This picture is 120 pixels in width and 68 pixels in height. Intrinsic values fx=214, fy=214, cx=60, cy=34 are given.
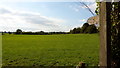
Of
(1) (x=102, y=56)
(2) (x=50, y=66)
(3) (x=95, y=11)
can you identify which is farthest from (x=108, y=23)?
(2) (x=50, y=66)

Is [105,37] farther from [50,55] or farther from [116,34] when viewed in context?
[50,55]

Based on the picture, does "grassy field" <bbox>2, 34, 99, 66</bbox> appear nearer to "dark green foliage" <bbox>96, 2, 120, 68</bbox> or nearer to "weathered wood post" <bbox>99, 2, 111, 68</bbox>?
"dark green foliage" <bbox>96, 2, 120, 68</bbox>

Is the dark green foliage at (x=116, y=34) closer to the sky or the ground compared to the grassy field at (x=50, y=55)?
closer to the sky

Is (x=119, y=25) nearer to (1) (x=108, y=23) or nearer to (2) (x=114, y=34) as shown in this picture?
(2) (x=114, y=34)

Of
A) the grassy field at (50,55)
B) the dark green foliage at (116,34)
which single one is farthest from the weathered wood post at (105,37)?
the grassy field at (50,55)

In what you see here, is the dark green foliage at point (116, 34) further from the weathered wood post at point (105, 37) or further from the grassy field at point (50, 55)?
the grassy field at point (50, 55)

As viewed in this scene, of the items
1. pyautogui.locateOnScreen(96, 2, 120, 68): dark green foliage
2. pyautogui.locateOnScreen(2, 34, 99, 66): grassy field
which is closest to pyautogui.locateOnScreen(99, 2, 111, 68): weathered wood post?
pyautogui.locateOnScreen(96, 2, 120, 68): dark green foliage

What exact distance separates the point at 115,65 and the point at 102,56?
1362mm

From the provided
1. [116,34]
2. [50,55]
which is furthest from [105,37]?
[50,55]

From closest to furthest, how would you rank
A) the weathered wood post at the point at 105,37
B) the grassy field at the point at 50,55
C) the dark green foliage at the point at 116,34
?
the weathered wood post at the point at 105,37 → the dark green foliage at the point at 116,34 → the grassy field at the point at 50,55

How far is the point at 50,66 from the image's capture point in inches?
382

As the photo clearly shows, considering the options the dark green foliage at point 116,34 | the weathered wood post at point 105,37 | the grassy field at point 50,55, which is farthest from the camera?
the grassy field at point 50,55

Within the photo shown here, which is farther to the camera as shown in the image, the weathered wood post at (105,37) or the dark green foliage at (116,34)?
the dark green foliage at (116,34)

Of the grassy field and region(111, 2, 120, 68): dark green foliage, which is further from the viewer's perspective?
the grassy field
